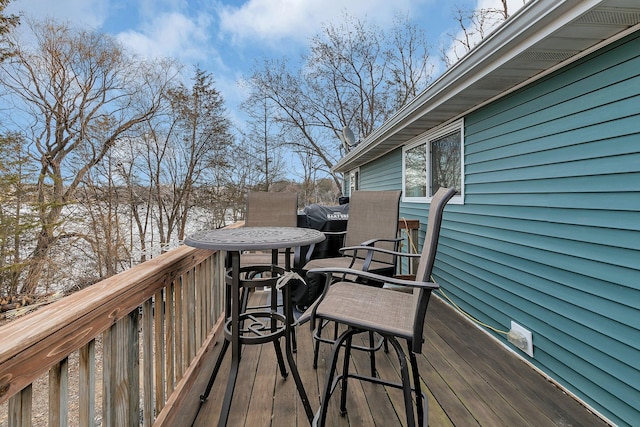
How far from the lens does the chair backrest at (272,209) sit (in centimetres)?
338

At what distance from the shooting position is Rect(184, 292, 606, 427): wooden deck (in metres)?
1.68

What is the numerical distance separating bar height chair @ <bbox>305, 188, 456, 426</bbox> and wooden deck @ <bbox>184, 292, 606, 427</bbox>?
0.22 meters

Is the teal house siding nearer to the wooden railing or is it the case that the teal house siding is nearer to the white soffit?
the white soffit

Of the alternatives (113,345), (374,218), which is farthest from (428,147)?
(113,345)

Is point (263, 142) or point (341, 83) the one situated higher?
point (341, 83)

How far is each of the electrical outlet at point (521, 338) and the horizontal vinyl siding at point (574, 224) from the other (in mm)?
47

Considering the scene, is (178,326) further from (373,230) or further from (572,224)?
(572,224)

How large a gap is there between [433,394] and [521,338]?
986 millimetres

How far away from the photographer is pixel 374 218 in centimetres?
288

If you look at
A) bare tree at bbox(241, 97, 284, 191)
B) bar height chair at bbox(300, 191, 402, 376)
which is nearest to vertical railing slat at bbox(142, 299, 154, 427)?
bar height chair at bbox(300, 191, 402, 376)

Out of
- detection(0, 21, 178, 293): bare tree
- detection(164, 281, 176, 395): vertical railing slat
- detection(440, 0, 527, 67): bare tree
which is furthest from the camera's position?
detection(440, 0, 527, 67): bare tree

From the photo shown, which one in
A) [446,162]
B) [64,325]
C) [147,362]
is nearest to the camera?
[64,325]

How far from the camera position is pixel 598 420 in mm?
1734

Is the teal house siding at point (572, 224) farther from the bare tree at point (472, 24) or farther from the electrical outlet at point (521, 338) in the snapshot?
the bare tree at point (472, 24)
